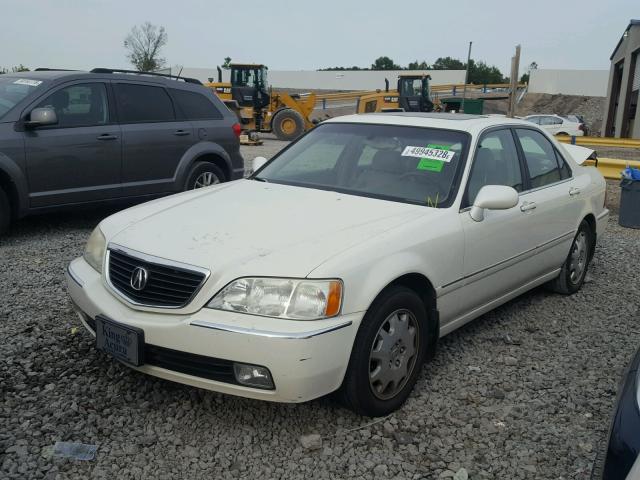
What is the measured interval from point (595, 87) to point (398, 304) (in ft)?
201

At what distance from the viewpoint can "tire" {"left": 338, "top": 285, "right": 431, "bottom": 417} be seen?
3035 millimetres

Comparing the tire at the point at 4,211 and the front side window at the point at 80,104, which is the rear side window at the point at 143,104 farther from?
the tire at the point at 4,211

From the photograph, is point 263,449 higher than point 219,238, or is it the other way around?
point 219,238

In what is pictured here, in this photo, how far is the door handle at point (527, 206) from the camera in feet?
14.2

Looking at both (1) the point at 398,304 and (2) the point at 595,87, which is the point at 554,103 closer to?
(2) the point at 595,87

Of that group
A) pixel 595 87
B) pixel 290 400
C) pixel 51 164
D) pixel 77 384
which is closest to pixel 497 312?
pixel 290 400

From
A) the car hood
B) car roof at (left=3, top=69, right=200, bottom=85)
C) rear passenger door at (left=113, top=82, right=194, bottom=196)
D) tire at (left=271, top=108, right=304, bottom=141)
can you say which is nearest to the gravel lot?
the car hood

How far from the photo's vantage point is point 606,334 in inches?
180

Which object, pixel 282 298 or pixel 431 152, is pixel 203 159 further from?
pixel 282 298

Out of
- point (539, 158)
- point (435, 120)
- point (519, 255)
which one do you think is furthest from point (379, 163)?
point (539, 158)

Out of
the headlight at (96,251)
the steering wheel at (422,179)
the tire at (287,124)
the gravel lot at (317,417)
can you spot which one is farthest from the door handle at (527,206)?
the tire at (287,124)

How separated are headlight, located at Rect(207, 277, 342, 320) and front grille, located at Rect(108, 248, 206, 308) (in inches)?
5.6

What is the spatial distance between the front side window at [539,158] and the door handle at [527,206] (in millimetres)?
245

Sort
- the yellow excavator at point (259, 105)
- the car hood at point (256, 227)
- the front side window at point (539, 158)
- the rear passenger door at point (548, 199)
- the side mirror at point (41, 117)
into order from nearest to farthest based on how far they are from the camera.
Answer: the car hood at point (256, 227) < the rear passenger door at point (548, 199) < the front side window at point (539, 158) < the side mirror at point (41, 117) < the yellow excavator at point (259, 105)
